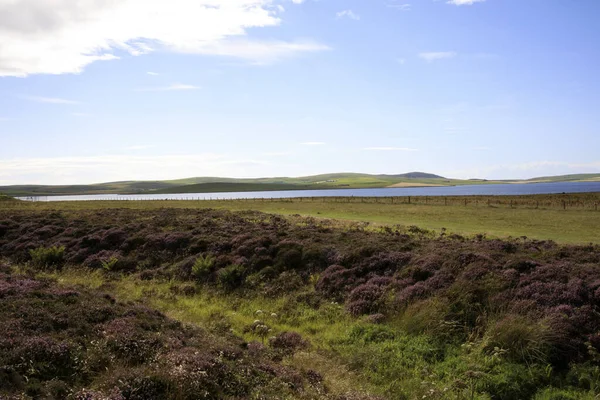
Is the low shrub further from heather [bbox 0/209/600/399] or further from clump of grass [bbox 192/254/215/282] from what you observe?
clump of grass [bbox 192/254/215/282]

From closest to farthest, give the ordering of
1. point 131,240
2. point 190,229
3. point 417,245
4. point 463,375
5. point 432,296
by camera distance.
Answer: point 463,375, point 432,296, point 417,245, point 131,240, point 190,229

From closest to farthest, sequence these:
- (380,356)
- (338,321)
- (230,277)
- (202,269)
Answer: (380,356) → (338,321) → (230,277) → (202,269)

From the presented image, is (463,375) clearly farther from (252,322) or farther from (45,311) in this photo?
(45,311)

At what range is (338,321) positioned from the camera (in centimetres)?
1479

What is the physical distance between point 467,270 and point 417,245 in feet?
21.1

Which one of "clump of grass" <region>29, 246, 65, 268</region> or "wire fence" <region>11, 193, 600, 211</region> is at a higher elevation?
"wire fence" <region>11, 193, 600, 211</region>

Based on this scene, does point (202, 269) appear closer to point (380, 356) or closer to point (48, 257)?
point (48, 257)

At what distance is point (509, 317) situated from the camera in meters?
11.8

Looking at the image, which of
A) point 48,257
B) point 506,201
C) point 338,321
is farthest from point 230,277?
point 506,201

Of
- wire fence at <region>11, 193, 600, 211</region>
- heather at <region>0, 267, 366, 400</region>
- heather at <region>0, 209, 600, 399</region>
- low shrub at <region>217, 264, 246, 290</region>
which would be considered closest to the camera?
heather at <region>0, 267, 366, 400</region>

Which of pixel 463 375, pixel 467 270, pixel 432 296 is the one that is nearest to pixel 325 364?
pixel 463 375

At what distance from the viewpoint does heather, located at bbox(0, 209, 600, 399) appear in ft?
27.9

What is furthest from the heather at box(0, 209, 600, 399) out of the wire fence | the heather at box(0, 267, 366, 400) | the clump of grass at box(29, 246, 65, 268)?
the wire fence

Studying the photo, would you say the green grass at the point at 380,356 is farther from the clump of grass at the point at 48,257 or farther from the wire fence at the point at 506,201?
the wire fence at the point at 506,201
